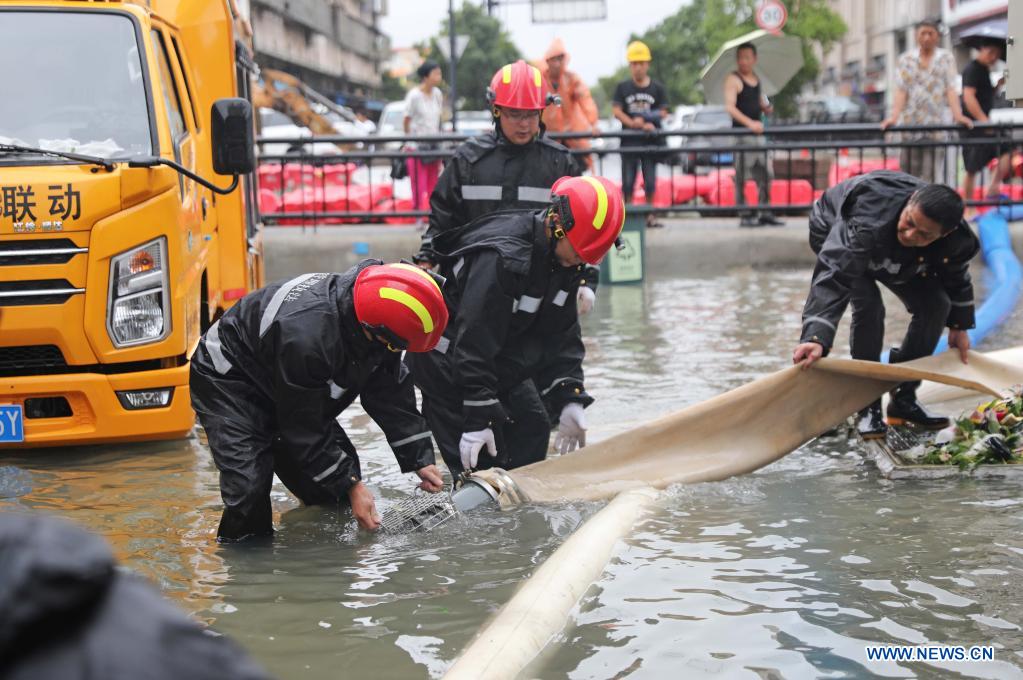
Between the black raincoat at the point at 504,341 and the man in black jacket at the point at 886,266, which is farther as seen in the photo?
the man in black jacket at the point at 886,266

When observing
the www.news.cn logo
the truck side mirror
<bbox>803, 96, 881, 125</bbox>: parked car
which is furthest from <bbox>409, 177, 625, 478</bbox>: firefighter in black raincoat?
<bbox>803, 96, 881, 125</bbox>: parked car

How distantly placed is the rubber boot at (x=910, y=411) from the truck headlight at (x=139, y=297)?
13.1ft

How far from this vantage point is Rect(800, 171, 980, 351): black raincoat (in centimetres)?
623

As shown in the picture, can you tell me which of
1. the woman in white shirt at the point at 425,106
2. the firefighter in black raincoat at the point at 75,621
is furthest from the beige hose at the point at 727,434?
the woman in white shirt at the point at 425,106

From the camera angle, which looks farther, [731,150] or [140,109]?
[731,150]

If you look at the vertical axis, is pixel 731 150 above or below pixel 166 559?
above

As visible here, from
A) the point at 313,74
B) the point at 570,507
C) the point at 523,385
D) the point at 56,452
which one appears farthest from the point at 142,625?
the point at 313,74

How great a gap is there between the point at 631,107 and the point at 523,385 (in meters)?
9.50

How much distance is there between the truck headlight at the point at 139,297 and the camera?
6.27 meters

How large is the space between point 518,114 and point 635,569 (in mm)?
2800

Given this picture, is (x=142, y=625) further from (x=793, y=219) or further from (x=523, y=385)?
(x=793, y=219)

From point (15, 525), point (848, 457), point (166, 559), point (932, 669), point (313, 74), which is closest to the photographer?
point (15, 525)

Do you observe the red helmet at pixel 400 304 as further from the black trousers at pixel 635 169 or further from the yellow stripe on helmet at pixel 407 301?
the black trousers at pixel 635 169

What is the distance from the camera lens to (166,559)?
4.82 m
